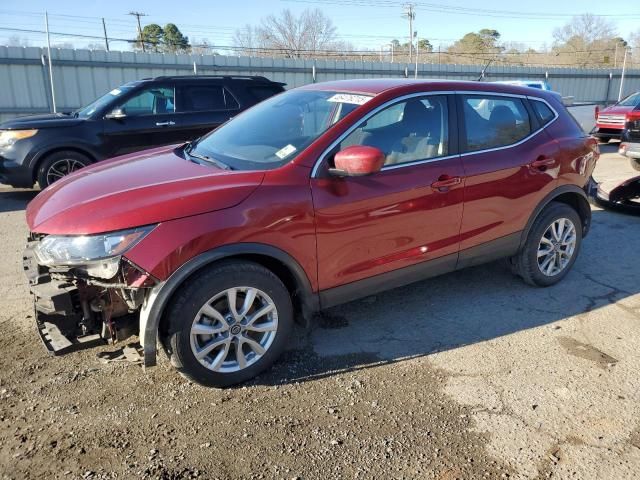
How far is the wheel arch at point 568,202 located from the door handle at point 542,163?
0.24 meters

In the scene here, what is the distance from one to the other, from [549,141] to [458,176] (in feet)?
3.78

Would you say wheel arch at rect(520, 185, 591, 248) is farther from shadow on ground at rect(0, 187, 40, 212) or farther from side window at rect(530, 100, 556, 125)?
shadow on ground at rect(0, 187, 40, 212)

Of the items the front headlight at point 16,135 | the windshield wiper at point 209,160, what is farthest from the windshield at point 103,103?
the windshield wiper at point 209,160

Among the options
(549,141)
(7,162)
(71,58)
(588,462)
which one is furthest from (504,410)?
(71,58)

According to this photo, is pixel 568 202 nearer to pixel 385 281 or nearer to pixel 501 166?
pixel 501 166

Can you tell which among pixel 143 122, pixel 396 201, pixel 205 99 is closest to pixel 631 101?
pixel 205 99

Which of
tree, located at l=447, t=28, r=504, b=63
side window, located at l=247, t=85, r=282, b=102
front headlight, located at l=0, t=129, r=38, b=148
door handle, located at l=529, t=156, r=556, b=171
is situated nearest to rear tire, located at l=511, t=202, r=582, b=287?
door handle, located at l=529, t=156, r=556, b=171

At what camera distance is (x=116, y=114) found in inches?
309

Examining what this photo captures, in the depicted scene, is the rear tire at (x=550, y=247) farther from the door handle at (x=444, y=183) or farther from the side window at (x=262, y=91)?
the side window at (x=262, y=91)

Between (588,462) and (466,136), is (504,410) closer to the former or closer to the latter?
(588,462)

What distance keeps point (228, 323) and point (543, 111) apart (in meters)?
3.23

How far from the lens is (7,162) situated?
24.6 feet

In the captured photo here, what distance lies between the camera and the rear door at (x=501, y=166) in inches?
155

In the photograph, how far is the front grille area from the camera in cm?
1444
